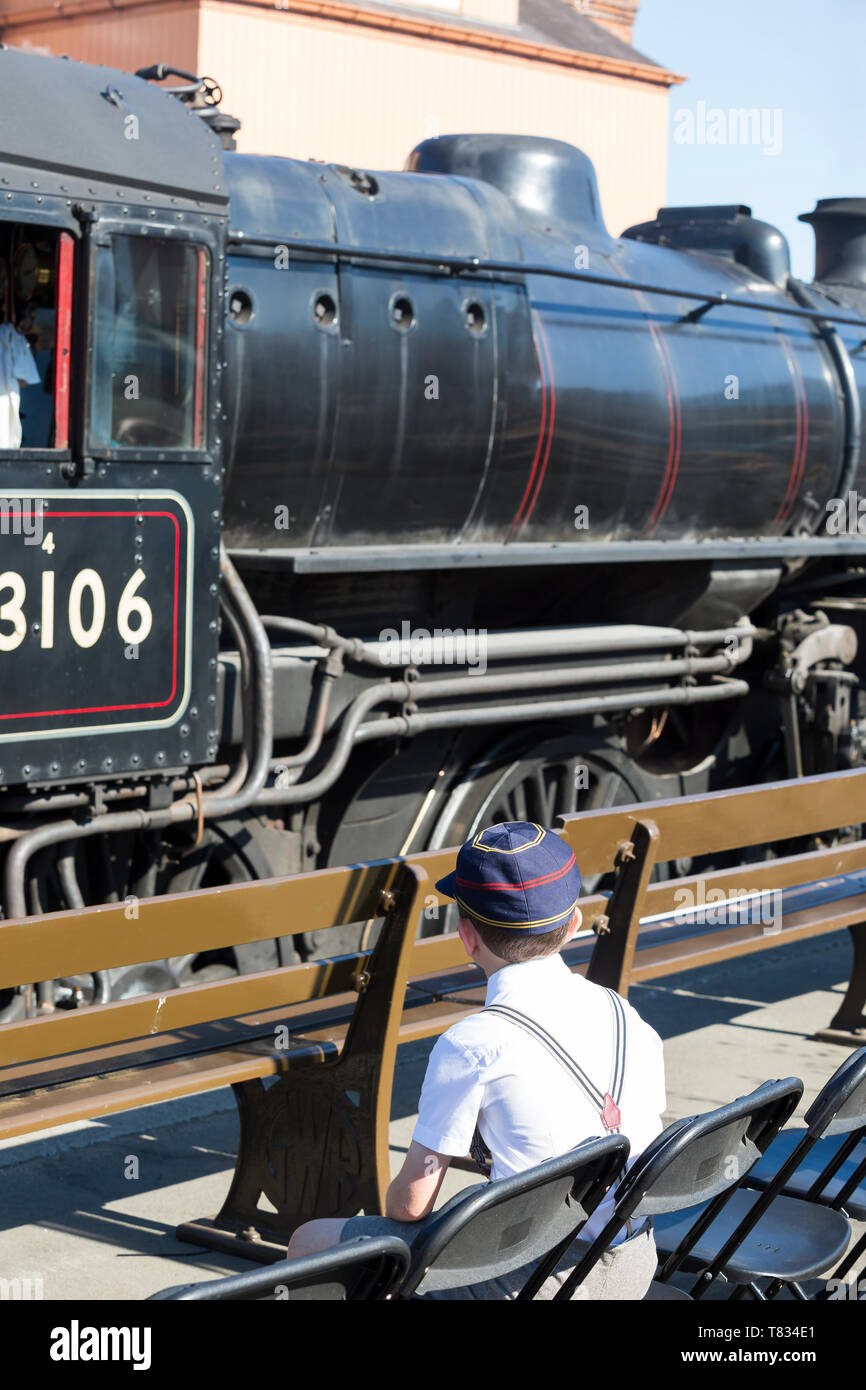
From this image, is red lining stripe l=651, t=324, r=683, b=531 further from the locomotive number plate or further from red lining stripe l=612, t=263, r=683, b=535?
the locomotive number plate

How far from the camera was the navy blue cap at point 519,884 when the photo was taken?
2666 mm

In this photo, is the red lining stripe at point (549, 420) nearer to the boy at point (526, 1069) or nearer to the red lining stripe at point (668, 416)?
the red lining stripe at point (668, 416)

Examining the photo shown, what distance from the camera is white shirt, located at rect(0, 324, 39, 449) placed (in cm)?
451

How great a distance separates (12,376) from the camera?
4.57m

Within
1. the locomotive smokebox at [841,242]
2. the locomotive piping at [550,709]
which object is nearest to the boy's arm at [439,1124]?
the locomotive piping at [550,709]

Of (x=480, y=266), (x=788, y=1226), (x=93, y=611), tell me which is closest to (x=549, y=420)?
(x=480, y=266)

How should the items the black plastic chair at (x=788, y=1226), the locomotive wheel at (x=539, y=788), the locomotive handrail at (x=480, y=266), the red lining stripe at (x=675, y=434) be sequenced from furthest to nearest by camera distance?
the red lining stripe at (x=675, y=434) → the locomotive wheel at (x=539, y=788) → the locomotive handrail at (x=480, y=266) → the black plastic chair at (x=788, y=1226)

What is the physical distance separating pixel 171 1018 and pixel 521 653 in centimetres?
291

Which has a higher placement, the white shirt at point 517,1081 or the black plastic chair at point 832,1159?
the white shirt at point 517,1081

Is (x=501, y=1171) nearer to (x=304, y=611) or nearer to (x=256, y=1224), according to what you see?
(x=256, y=1224)

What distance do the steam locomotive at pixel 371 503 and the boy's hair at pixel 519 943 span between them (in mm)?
2155

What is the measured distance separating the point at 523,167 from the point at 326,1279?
220 inches

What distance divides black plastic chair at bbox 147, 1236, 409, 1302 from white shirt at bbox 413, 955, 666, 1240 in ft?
1.07

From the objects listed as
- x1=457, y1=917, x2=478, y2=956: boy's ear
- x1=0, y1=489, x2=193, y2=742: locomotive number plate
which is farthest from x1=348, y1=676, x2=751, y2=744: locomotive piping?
x1=457, y1=917, x2=478, y2=956: boy's ear
